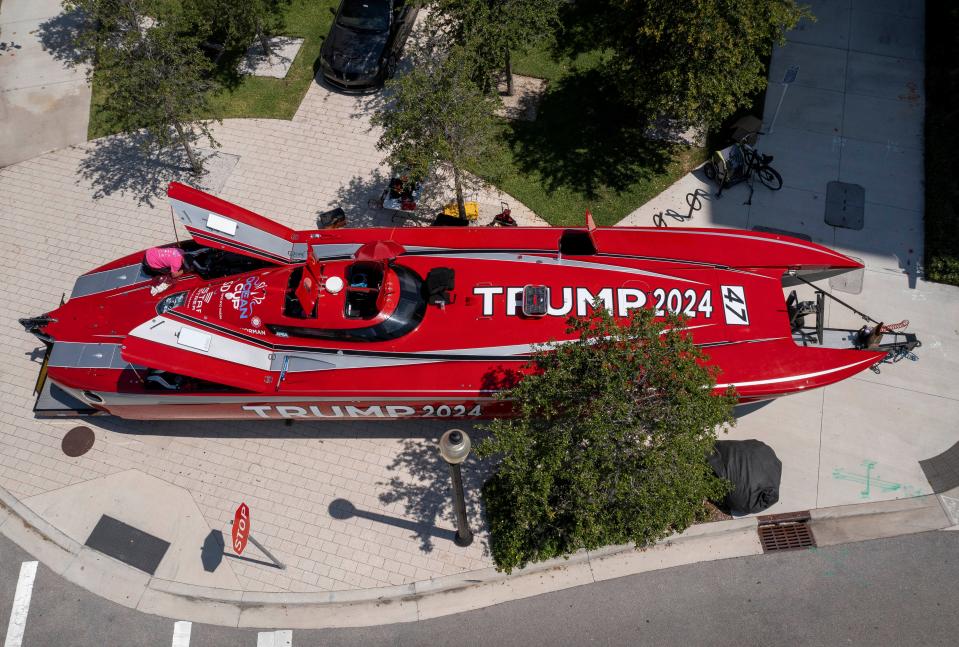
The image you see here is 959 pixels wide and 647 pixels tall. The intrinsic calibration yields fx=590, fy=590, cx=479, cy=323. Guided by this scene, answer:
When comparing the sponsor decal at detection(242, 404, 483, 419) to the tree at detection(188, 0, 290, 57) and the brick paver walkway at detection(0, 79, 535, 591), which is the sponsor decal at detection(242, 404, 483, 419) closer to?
the brick paver walkway at detection(0, 79, 535, 591)

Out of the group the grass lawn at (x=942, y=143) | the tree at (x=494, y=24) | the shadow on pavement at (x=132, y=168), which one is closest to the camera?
the tree at (x=494, y=24)

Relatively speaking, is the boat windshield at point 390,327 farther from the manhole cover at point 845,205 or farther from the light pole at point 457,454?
the manhole cover at point 845,205

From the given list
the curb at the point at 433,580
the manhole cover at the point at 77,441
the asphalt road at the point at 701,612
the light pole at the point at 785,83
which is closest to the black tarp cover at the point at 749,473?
the curb at the point at 433,580

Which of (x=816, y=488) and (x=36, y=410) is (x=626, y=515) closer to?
(x=816, y=488)

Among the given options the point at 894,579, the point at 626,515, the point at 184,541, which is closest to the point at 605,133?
the point at 626,515

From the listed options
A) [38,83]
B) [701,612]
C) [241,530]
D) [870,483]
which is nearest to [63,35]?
[38,83]

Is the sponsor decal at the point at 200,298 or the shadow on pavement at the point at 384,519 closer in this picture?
the sponsor decal at the point at 200,298

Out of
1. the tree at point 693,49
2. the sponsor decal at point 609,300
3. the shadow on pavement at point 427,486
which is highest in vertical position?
the tree at point 693,49
